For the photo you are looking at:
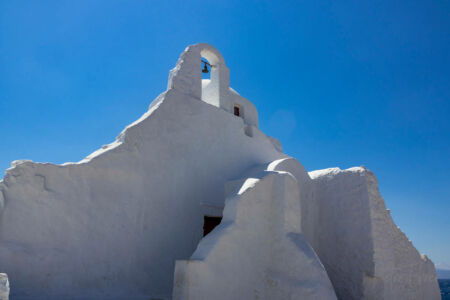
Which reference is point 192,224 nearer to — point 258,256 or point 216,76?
point 258,256

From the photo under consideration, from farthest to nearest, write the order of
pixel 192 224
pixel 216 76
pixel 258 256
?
1. pixel 216 76
2. pixel 192 224
3. pixel 258 256

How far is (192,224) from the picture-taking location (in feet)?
25.9

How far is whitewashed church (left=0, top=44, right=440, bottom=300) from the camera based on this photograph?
5715 mm

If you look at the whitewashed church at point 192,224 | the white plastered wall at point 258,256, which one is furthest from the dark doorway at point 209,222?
the white plastered wall at point 258,256

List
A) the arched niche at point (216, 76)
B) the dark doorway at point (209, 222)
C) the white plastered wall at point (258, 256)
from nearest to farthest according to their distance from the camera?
1. the white plastered wall at point (258, 256)
2. the dark doorway at point (209, 222)
3. the arched niche at point (216, 76)

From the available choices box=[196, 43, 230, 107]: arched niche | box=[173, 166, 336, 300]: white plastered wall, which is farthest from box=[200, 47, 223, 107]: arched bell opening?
box=[173, 166, 336, 300]: white plastered wall

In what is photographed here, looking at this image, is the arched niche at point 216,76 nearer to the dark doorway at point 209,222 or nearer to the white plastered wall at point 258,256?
the dark doorway at point 209,222

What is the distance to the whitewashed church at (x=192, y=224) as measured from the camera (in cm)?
571

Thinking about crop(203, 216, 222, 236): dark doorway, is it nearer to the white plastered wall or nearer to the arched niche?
the white plastered wall

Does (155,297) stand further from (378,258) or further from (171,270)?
(378,258)

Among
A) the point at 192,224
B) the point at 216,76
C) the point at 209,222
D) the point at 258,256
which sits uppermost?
the point at 216,76

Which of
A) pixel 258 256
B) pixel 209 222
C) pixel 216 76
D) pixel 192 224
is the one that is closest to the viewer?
pixel 258 256

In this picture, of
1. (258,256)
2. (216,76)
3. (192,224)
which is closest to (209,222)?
(192,224)

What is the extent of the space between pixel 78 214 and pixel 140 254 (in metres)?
1.50
